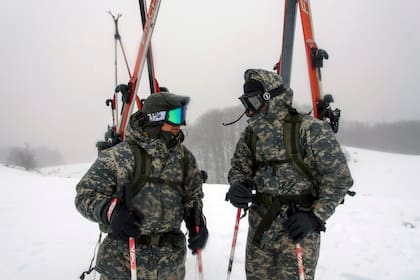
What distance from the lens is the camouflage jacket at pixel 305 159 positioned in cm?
299

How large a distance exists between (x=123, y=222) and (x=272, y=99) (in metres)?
2.04

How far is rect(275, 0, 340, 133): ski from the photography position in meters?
4.43

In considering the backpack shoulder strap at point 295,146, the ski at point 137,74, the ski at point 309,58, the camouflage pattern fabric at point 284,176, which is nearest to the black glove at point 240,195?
the camouflage pattern fabric at point 284,176

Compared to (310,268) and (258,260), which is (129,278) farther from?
(310,268)

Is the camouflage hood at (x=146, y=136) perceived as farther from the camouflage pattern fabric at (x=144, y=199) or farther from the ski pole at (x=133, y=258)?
the ski pole at (x=133, y=258)

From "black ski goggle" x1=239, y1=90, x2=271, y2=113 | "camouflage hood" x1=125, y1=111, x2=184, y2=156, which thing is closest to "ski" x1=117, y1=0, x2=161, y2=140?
"camouflage hood" x1=125, y1=111, x2=184, y2=156

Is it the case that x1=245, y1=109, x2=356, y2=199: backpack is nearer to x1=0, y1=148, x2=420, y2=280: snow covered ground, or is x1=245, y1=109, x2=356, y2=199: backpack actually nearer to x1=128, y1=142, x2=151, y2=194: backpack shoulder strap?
x1=128, y1=142, x2=151, y2=194: backpack shoulder strap

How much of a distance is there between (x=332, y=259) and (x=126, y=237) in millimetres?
5575

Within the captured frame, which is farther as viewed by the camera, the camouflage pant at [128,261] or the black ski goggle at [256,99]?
the black ski goggle at [256,99]

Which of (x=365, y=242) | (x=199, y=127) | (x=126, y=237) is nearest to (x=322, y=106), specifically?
(x=126, y=237)

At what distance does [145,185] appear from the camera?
2.85 meters

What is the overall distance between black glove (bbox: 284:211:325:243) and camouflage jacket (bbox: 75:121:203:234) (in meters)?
1.08

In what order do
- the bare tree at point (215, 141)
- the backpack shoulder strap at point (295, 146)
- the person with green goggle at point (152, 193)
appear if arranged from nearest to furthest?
the person with green goggle at point (152, 193)
the backpack shoulder strap at point (295, 146)
the bare tree at point (215, 141)

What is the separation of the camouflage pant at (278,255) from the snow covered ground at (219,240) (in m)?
2.60
